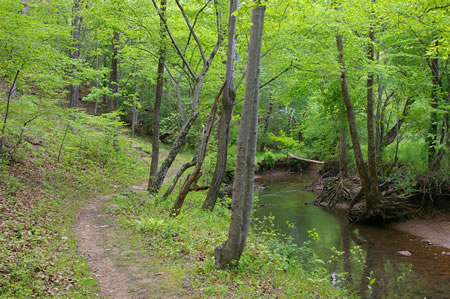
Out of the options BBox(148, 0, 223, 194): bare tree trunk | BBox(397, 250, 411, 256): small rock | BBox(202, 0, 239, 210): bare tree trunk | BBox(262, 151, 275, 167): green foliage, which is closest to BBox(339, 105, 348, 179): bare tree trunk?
BBox(397, 250, 411, 256): small rock

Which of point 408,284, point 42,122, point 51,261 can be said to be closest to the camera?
point 51,261

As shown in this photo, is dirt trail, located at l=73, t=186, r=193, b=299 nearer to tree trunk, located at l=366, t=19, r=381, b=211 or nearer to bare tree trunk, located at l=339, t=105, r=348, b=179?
tree trunk, located at l=366, t=19, r=381, b=211

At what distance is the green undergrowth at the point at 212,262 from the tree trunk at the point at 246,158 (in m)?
0.37

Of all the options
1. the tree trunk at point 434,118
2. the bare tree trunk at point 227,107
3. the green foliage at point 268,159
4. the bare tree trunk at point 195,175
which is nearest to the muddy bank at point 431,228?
the tree trunk at point 434,118

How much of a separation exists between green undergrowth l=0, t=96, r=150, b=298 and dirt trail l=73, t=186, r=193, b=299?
0.26 m

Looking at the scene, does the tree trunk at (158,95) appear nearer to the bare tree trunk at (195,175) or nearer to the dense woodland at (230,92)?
the dense woodland at (230,92)

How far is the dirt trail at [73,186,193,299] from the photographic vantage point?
5.21 metres

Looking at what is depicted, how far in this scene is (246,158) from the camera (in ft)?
18.9

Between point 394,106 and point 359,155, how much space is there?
444 cm

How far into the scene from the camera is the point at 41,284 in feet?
15.5

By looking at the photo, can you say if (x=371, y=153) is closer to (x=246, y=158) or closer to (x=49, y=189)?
(x=246, y=158)

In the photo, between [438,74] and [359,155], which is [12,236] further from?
[438,74]

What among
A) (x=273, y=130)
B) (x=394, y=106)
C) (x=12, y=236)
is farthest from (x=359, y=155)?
(x=273, y=130)

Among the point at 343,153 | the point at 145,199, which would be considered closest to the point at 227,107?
the point at 145,199
